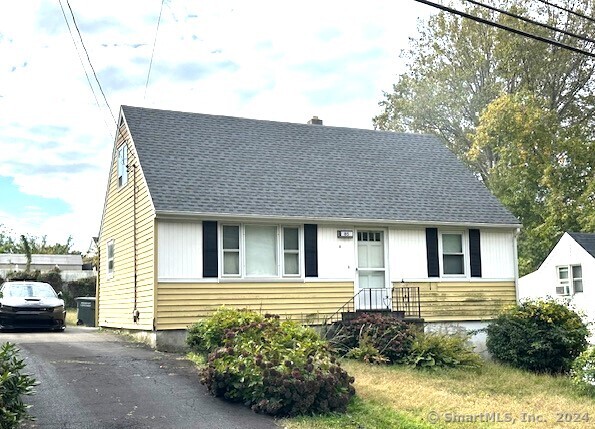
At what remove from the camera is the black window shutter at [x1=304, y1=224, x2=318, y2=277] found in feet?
57.0

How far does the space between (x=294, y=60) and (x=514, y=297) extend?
344 inches

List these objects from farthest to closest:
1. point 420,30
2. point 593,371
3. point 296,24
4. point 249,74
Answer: point 420,30 → point 249,74 → point 593,371 → point 296,24

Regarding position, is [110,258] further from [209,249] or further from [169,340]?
[169,340]

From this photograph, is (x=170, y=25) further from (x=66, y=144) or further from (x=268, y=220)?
(x=66, y=144)

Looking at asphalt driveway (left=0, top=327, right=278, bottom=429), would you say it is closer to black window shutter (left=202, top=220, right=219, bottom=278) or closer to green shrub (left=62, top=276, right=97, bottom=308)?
black window shutter (left=202, top=220, right=219, bottom=278)

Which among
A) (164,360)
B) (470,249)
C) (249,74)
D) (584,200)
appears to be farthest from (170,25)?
(584,200)

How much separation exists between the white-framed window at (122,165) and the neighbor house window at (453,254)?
8598 millimetres

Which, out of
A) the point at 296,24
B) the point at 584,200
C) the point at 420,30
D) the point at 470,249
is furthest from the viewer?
the point at 420,30

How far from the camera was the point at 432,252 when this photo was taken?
61.3ft

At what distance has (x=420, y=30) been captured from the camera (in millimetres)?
38125

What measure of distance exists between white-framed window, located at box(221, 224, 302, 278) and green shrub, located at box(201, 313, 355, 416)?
5.59m

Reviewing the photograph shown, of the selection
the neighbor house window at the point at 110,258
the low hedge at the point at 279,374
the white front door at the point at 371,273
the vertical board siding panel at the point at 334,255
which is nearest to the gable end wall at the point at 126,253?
the neighbor house window at the point at 110,258

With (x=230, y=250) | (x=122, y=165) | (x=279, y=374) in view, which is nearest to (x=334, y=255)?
(x=230, y=250)

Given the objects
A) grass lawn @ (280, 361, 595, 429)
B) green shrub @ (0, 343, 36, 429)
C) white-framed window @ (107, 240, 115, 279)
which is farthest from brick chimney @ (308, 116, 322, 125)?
green shrub @ (0, 343, 36, 429)
